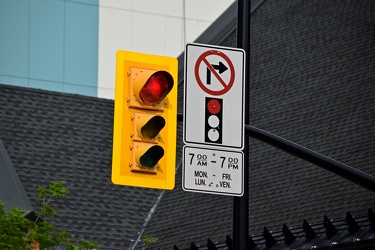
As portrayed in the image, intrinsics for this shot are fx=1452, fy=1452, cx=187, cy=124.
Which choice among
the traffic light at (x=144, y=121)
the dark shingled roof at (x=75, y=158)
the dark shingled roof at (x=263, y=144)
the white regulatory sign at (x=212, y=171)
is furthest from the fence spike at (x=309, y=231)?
the traffic light at (x=144, y=121)

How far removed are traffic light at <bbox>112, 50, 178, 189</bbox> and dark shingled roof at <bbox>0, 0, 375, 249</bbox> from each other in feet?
37.0

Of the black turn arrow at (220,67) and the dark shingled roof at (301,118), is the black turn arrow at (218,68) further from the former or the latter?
the dark shingled roof at (301,118)

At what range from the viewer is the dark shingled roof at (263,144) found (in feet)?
81.8

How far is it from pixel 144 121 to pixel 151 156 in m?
0.30

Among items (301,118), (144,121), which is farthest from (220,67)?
(301,118)

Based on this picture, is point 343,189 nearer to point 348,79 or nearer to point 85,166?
point 348,79

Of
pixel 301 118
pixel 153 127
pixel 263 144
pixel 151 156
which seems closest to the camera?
pixel 151 156

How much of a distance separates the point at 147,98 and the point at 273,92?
16824 mm

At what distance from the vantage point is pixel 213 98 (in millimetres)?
12852

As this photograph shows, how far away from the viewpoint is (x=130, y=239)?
26984 mm

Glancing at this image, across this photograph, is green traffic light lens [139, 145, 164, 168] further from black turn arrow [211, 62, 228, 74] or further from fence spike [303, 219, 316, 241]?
fence spike [303, 219, 316, 241]

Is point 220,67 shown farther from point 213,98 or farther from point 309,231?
point 309,231

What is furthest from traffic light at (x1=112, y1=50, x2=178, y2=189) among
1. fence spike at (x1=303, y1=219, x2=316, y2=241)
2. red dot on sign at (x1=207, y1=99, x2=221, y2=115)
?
fence spike at (x1=303, y1=219, x2=316, y2=241)

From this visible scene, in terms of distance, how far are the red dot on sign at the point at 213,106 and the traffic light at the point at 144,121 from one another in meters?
0.73
